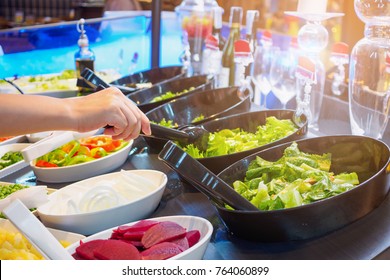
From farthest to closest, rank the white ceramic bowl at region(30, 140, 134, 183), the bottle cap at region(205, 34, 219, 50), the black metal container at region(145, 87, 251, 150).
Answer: the bottle cap at region(205, 34, 219, 50) < the black metal container at region(145, 87, 251, 150) < the white ceramic bowl at region(30, 140, 134, 183)

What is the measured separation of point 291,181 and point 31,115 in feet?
1.91

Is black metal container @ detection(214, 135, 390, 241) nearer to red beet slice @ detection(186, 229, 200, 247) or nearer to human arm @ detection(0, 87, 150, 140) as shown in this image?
red beet slice @ detection(186, 229, 200, 247)

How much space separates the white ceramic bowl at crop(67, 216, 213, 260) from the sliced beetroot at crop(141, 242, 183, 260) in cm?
3

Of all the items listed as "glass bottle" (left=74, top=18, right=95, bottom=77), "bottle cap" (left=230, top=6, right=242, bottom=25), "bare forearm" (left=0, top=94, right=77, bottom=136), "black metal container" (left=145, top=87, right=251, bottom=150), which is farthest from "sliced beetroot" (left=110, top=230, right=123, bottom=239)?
"glass bottle" (left=74, top=18, right=95, bottom=77)

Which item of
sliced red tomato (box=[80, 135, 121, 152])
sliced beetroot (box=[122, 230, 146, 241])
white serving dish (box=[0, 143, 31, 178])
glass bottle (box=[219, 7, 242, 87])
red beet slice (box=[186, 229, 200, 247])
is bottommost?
white serving dish (box=[0, 143, 31, 178])

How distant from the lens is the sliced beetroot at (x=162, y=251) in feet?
2.91

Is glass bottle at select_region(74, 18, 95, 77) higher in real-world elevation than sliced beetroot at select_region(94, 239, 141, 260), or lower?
higher

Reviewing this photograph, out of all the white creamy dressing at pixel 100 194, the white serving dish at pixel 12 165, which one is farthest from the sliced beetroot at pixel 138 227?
the white serving dish at pixel 12 165

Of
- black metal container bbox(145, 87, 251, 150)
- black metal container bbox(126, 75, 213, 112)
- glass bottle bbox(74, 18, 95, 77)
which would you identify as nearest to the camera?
black metal container bbox(145, 87, 251, 150)

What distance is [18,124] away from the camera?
33.6 inches

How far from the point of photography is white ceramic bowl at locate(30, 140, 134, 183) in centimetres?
134

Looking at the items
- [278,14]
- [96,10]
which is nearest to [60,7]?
[96,10]

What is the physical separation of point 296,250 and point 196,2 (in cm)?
187

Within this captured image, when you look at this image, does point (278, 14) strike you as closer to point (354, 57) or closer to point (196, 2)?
point (196, 2)
